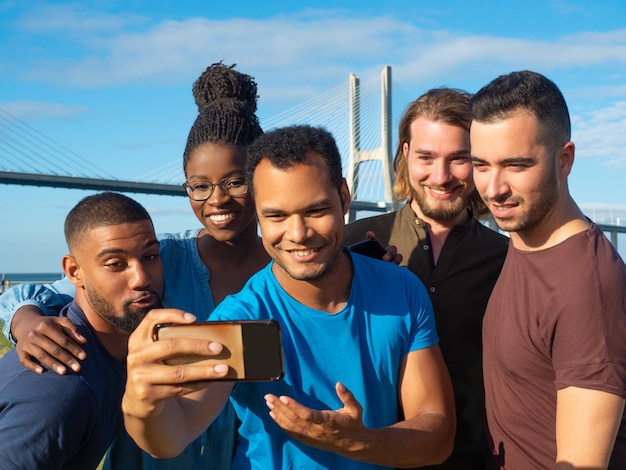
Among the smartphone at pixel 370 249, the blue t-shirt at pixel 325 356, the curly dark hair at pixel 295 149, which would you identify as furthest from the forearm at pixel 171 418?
the smartphone at pixel 370 249

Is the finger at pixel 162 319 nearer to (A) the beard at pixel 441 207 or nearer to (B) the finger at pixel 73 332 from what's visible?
(B) the finger at pixel 73 332

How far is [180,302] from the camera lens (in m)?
2.70

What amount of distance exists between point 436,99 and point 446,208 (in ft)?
1.55

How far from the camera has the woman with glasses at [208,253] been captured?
257 centimetres

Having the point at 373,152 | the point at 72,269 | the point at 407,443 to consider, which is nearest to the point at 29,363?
the point at 72,269

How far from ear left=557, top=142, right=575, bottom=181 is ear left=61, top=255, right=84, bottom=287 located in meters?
1.69

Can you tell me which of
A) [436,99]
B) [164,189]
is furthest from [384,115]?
[436,99]

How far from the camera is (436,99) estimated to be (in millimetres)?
2959

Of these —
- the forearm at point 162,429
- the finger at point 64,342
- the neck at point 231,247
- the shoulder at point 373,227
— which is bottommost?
the forearm at point 162,429

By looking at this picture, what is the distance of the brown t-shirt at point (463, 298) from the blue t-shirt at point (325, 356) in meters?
0.66

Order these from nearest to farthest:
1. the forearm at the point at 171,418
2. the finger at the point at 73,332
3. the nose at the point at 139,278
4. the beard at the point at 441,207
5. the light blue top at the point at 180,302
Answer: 1. the forearm at the point at 171,418
2. the finger at the point at 73,332
3. the nose at the point at 139,278
4. the light blue top at the point at 180,302
5. the beard at the point at 441,207

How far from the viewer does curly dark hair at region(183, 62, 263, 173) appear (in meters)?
2.94

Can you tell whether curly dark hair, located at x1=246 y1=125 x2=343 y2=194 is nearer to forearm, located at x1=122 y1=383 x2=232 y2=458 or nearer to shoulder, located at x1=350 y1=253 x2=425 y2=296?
shoulder, located at x1=350 y1=253 x2=425 y2=296

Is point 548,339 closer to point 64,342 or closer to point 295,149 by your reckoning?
point 295,149
